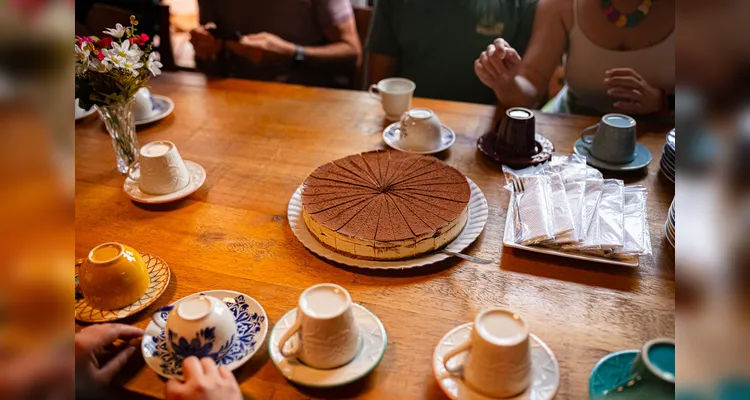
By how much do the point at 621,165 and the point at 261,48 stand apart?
4.90 ft

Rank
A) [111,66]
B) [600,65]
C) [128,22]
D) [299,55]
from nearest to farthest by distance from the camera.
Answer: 1. [111,66]
2. [600,65]
3. [128,22]
4. [299,55]

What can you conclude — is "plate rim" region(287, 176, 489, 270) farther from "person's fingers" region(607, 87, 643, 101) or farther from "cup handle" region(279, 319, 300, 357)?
"person's fingers" region(607, 87, 643, 101)

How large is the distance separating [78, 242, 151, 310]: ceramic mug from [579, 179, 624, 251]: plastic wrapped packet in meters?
0.94

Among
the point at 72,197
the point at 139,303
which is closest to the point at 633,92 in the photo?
the point at 139,303

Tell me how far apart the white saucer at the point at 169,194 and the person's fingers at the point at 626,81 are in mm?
1330

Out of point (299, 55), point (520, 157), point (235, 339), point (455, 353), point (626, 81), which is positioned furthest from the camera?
point (299, 55)

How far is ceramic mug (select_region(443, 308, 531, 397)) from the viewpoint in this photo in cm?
83

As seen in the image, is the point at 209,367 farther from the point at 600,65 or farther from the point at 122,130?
the point at 600,65

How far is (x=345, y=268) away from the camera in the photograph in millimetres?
1207

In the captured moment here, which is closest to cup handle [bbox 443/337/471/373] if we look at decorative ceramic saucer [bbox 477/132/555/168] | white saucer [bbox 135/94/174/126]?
decorative ceramic saucer [bbox 477/132/555/168]

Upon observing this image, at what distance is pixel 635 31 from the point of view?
6.54ft

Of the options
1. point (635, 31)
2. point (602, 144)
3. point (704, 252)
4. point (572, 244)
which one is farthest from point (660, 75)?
point (704, 252)

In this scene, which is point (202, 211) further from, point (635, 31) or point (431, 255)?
point (635, 31)

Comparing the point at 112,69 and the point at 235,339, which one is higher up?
the point at 112,69
